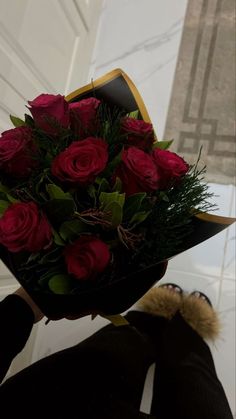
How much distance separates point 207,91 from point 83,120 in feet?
3.48

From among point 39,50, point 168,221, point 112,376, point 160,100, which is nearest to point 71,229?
point 168,221

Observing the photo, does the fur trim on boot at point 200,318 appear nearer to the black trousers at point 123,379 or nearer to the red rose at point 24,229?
the black trousers at point 123,379

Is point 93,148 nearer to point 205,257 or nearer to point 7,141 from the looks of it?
point 7,141

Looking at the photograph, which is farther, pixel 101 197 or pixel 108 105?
pixel 108 105

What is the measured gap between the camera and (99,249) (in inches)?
19.9

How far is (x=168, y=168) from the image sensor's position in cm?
55

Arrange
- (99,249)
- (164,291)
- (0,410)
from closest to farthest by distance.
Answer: (99,249), (0,410), (164,291)

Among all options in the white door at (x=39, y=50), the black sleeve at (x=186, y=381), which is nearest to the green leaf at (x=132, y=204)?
the black sleeve at (x=186, y=381)

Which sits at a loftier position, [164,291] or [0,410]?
[0,410]

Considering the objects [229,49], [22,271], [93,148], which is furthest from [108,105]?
[229,49]

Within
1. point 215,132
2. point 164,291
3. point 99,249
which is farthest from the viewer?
point 215,132

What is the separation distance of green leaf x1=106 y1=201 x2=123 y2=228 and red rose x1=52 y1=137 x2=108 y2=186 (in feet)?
0.15

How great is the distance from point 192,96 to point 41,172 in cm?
111

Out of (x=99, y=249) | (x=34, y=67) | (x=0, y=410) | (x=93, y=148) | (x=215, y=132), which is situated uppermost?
(x=34, y=67)
